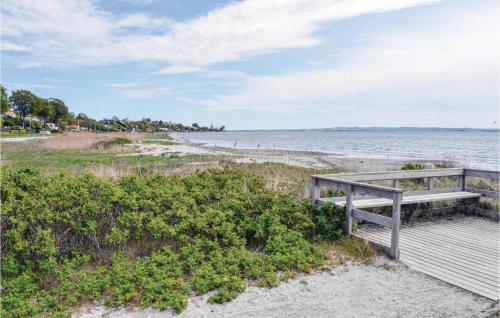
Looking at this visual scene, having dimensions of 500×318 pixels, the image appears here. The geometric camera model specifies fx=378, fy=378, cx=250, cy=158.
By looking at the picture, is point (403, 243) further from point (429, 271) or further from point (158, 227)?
point (158, 227)

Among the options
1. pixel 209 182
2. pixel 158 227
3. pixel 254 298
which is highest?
pixel 209 182

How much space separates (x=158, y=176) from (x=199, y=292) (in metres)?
3.22

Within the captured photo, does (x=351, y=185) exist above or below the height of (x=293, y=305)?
above

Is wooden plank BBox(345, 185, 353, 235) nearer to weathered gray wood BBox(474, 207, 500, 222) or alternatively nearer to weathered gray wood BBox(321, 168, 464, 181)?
weathered gray wood BBox(321, 168, 464, 181)

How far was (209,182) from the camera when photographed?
287 inches

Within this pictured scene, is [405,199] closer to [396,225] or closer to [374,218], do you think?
[374,218]

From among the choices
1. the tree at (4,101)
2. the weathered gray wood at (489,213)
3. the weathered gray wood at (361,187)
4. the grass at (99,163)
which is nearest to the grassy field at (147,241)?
the weathered gray wood at (361,187)

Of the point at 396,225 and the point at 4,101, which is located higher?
the point at 4,101

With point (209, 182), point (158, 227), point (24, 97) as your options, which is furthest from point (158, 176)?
point (24, 97)

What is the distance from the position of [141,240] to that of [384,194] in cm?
385

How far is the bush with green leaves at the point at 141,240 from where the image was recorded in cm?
446

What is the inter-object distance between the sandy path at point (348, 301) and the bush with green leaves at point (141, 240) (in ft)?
0.49

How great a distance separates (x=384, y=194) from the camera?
5914mm

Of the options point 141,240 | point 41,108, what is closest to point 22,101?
point 41,108
